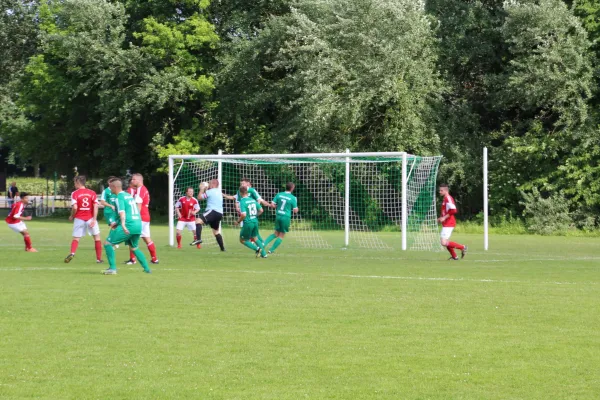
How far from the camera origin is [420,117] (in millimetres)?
40500

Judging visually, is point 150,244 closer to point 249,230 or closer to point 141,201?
point 141,201

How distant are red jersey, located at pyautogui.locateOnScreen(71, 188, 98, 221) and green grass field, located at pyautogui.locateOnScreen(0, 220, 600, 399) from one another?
160cm

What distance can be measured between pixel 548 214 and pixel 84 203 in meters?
22.0

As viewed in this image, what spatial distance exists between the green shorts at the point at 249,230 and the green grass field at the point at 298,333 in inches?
125

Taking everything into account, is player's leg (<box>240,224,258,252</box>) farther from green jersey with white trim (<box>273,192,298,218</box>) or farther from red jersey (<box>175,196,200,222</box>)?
red jersey (<box>175,196,200,222</box>)

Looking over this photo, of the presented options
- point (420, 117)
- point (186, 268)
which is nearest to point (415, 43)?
point (420, 117)

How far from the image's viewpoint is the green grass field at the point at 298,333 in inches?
314

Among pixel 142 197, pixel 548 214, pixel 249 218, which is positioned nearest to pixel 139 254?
pixel 142 197

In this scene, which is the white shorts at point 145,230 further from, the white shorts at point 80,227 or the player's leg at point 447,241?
the player's leg at point 447,241

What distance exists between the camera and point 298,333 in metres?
10.6

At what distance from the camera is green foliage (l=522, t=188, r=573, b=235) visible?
3747 cm

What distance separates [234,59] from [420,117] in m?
9.16

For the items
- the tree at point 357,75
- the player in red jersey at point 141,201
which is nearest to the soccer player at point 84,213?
the player in red jersey at point 141,201

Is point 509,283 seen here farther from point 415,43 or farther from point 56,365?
point 415,43
